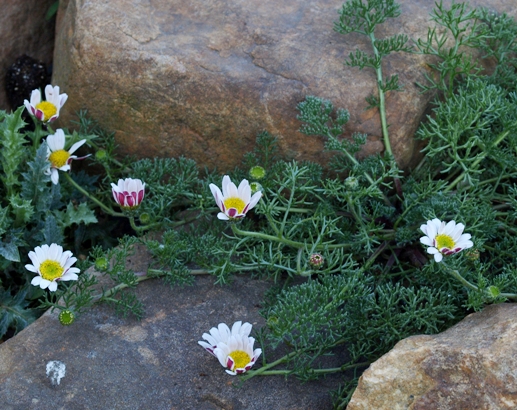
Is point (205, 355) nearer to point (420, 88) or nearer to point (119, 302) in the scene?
point (119, 302)

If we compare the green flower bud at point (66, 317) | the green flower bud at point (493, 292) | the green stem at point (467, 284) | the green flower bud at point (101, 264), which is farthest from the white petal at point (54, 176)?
the green flower bud at point (493, 292)

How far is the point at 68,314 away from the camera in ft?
9.65

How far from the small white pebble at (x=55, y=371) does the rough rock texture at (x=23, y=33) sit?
2110 mm

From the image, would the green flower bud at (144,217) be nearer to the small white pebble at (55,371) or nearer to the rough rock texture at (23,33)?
the small white pebble at (55,371)

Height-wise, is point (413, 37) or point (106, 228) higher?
point (413, 37)

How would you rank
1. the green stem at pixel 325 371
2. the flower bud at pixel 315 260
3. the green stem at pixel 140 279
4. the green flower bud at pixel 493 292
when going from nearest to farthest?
the green flower bud at pixel 493 292 → the green stem at pixel 325 371 → the flower bud at pixel 315 260 → the green stem at pixel 140 279

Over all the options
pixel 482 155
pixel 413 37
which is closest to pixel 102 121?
pixel 413 37

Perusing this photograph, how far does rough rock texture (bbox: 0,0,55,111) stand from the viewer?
14.6 feet

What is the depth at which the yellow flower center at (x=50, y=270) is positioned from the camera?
9.86 feet

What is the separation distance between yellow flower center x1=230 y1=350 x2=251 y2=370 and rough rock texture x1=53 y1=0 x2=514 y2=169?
1190 mm

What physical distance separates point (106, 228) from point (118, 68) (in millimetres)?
849

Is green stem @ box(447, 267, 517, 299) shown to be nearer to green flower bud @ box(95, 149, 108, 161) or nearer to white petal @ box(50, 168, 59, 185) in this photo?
green flower bud @ box(95, 149, 108, 161)

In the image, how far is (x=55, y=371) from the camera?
9.43 feet

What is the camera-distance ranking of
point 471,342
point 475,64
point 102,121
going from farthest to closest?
point 102,121 → point 475,64 → point 471,342
